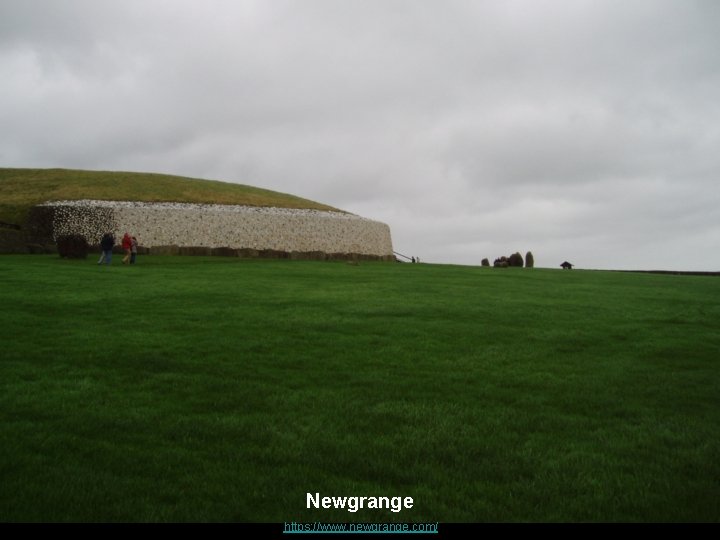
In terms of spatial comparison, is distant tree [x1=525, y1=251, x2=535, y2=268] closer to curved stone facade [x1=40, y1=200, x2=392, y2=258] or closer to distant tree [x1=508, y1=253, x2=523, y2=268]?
distant tree [x1=508, y1=253, x2=523, y2=268]

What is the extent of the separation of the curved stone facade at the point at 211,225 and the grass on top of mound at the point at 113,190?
6.98 ft

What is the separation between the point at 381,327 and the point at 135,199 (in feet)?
123

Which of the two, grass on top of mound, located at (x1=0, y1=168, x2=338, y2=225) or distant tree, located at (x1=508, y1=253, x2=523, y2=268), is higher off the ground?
grass on top of mound, located at (x1=0, y1=168, x2=338, y2=225)

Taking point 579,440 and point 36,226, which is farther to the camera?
point 36,226

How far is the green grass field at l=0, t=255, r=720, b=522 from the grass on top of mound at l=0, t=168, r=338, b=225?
32.8m

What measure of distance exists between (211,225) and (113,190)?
32.5ft

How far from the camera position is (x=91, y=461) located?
6566 mm

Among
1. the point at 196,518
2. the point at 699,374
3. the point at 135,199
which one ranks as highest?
the point at 135,199

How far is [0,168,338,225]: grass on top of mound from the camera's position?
4719 cm

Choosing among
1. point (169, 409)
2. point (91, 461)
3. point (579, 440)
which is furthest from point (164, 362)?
point (579, 440)

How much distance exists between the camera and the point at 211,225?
150ft

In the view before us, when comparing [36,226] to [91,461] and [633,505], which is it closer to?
[91,461]

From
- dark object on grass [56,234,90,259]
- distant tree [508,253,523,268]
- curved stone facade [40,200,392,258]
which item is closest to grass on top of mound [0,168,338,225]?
curved stone facade [40,200,392,258]

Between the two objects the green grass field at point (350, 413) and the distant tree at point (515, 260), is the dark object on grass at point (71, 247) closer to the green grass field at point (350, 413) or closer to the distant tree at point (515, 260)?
the green grass field at point (350, 413)
